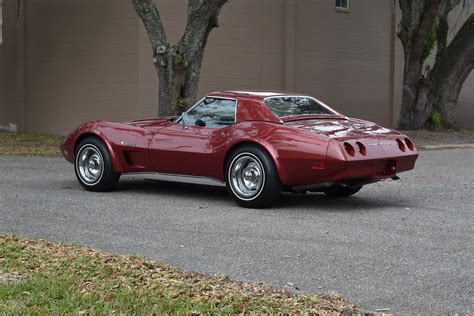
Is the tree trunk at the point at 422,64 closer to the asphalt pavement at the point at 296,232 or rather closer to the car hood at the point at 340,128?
the asphalt pavement at the point at 296,232

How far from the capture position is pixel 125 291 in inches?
212

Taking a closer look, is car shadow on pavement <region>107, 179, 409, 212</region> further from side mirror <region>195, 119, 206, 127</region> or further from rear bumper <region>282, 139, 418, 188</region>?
Answer: side mirror <region>195, 119, 206, 127</region>

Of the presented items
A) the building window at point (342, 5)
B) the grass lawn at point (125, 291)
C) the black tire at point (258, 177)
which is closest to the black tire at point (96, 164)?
the black tire at point (258, 177)

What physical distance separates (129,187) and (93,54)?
1079cm

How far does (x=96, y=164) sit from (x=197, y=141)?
1.71m

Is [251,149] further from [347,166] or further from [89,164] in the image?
[89,164]

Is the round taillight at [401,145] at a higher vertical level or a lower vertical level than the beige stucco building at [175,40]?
lower

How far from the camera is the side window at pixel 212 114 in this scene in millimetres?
10219

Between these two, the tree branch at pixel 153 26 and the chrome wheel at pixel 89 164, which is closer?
the chrome wheel at pixel 89 164

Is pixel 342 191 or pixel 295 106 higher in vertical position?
pixel 295 106

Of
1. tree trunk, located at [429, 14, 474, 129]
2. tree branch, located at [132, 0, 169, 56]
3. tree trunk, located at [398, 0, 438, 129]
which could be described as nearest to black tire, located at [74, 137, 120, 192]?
tree branch, located at [132, 0, 169, 56]

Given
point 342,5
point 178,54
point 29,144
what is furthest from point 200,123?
point 342,5

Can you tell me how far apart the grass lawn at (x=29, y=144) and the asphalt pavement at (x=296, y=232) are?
4.78 m

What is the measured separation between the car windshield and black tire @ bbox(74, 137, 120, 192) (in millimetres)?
2331
